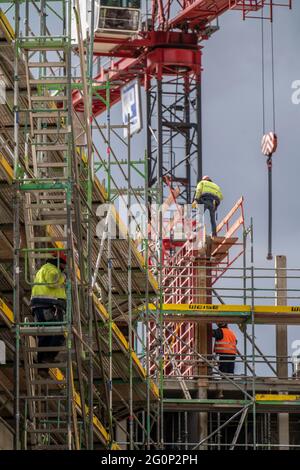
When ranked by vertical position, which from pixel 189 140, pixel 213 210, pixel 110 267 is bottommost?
pixel 110 267

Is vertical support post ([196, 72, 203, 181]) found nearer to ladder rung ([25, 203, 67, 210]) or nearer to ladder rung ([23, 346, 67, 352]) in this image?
ladder rung ([25, 203, 67, 210])

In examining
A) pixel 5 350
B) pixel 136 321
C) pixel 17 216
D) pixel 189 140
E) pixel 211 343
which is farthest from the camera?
pixel 189 140

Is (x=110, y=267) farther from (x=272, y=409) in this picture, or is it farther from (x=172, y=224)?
(x=172, y=224)

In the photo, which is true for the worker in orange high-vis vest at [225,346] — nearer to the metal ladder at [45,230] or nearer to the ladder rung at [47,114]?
the metal ladder at [45,230]

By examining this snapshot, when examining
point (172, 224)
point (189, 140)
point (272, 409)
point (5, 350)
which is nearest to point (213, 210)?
point (172, 224)

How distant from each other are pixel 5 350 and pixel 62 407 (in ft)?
12.2

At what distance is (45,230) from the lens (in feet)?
129

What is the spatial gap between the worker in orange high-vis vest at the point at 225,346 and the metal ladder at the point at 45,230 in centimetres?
1216

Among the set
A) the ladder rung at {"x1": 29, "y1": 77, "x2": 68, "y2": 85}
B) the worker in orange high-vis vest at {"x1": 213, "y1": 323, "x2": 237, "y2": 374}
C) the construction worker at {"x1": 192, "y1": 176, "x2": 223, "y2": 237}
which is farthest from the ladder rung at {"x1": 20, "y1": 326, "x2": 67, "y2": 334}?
the construction worker at {"x1": 192, "y1": 176, "x2": 223, "y2": 237}

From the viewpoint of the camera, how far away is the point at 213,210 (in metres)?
56.0

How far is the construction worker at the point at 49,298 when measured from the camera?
121 ft

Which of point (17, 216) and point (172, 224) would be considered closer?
point (17, 216)

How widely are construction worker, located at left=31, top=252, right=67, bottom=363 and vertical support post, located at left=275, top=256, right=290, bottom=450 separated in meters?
17.2

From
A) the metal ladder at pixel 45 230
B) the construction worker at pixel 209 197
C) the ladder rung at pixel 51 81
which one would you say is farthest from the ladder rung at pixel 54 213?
the construction worker at pixel 209 197
